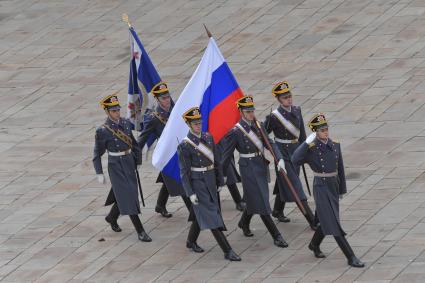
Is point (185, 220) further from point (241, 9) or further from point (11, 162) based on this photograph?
point (241, 9)

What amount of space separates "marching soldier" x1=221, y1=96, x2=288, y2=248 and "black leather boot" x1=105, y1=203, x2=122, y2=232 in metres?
1.85

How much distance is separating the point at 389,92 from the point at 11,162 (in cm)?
635

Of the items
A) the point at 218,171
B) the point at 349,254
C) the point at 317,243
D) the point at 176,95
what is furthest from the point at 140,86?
the point at 176,95

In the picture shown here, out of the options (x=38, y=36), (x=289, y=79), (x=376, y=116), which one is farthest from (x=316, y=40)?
(x=38, y=36)

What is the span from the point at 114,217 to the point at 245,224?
74.7 inches

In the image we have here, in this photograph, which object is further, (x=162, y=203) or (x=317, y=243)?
(x=162, y=203)

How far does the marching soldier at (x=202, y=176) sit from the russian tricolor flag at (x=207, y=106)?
39 cm

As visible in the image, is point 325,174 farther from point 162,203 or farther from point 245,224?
point 162,203

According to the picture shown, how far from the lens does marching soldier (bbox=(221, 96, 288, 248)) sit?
19.0 m

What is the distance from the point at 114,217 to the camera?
65.6 ft

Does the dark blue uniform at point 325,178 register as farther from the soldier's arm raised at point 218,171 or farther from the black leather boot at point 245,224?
the black leather boot at point 245,224

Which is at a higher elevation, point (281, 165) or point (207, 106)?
point (207, 106)

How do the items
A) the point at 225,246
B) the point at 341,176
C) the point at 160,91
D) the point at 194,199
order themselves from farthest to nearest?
1. the point at 160,91
2. the point at 225,246
3. the point at 194,199
4. the point at 341,176

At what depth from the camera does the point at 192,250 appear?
19.2m
